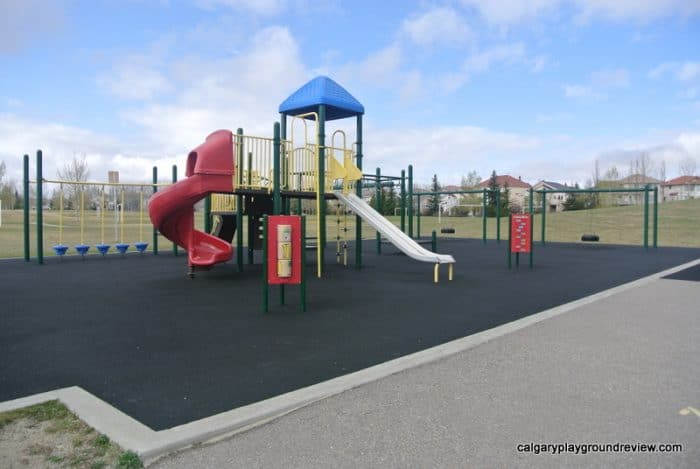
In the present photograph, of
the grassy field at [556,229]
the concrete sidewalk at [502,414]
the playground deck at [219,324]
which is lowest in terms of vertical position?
the concrete sidewalk at [502,414]

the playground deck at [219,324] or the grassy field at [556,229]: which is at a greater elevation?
the grassy field at [556,229]

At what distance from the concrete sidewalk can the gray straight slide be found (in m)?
5.50

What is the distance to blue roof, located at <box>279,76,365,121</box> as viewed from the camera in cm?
1248

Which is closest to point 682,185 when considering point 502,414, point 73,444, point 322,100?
point 322,100

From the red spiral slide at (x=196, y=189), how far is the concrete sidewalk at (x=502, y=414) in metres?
6.98

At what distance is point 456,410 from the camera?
3.63 metres

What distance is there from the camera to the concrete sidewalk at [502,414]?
296 cm

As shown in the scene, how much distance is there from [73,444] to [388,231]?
9248mm

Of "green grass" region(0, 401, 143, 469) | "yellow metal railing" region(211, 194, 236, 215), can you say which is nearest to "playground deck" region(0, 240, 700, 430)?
"green grass" region(0, 401, 143, 469)

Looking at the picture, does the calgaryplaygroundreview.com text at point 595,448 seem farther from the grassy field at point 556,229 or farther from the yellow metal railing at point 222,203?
the grassy field at point 556,229

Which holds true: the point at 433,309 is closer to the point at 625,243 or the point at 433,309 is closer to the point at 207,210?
the point at 207,210

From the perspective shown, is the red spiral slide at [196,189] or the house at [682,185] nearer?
the red spiral slide at [196,189]

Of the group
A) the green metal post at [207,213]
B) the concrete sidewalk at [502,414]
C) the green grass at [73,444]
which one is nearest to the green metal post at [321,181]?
the green metal post at [207,213]

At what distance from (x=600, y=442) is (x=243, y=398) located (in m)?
2.40
